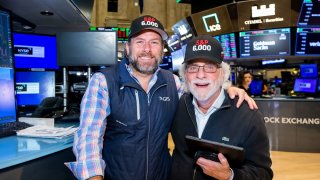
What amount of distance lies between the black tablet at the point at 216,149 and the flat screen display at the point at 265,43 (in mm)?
5446

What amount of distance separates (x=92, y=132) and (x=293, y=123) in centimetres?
534

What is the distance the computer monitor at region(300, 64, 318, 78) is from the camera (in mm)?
7184

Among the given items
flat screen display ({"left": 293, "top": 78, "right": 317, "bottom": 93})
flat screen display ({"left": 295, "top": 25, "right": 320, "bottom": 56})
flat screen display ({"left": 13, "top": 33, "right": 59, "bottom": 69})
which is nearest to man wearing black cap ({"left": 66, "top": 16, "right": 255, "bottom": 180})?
flat screen display ({"left": 13, "top": 33, "right": 59, "bottom": 69})

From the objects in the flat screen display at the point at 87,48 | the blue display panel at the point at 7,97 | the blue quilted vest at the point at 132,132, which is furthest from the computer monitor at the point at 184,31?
the blue quilted vest at the point at 132,132

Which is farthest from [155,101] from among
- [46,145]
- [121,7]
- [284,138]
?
[121,7]

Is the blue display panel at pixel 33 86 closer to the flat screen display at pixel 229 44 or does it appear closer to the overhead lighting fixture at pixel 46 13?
the overhead lighting fixture at pixel 46 13

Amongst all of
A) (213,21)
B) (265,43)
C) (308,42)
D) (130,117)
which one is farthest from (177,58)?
(130,117)

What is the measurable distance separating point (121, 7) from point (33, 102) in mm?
13919

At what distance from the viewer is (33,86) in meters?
2.84

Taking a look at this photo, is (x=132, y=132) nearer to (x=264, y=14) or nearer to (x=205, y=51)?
(x=205, y=51)

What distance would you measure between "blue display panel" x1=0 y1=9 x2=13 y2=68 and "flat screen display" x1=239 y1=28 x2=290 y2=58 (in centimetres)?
540

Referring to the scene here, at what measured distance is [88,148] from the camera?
4.54ft

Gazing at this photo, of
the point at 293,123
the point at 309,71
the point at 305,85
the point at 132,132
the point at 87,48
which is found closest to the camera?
the point at 132,132

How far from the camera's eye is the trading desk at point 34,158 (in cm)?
135
